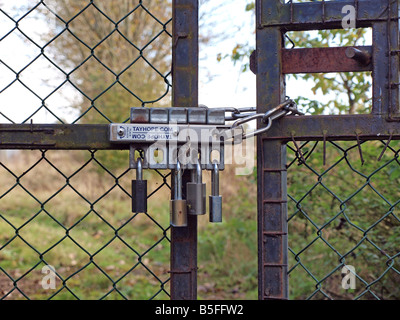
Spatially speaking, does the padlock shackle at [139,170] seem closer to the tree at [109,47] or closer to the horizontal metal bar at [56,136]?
the horizontal metal bar at [56,136]

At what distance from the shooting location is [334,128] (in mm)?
1137

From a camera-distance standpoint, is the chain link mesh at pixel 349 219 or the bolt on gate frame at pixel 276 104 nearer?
the bolt on gate frame at pixel 276 104

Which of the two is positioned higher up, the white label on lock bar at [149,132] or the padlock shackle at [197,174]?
the white label on lock bar at [149,132]

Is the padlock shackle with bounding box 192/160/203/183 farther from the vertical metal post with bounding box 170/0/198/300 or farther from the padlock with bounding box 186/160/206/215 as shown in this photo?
the vertical metal post with bounding box 170/0/198/300

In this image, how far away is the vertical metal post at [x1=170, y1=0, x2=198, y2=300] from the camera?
1175mm

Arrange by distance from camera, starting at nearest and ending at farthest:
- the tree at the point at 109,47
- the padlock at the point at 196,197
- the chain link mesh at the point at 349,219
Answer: the padlock at the point at 196,197, the chain link mesh at the point at 349,219, the tree at the point at 109,47

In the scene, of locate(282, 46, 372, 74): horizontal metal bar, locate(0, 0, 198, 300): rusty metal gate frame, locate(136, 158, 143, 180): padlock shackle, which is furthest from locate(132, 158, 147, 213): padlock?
locate(282, 46, 372, 74): horizontal metal bar

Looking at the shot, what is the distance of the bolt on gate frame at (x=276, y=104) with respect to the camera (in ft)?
3.67

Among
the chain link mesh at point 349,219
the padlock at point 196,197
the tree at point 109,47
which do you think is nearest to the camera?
the padlock at point 196,197

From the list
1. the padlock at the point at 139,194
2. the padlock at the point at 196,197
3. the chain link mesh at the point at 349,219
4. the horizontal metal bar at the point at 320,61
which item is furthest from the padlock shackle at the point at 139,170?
the chain link mesh at the point at 349,219

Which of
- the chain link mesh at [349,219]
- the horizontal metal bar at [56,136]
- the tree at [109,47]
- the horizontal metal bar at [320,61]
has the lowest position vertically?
the chain link mesh at [349,219]

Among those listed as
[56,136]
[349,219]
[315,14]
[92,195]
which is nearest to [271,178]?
Answer: [315,14]
